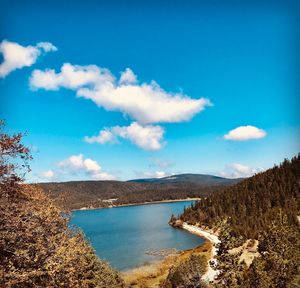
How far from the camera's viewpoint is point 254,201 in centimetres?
14450

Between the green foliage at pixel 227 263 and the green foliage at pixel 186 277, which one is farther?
the green foliage at pixel 186 277

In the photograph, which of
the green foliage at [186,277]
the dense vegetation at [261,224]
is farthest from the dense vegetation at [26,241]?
the green foliage at [186,277]

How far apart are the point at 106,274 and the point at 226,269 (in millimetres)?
12095

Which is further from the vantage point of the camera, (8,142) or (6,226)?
(8,142)

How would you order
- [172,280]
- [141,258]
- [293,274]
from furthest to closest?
[141,258]
[172,280]
[293,274]

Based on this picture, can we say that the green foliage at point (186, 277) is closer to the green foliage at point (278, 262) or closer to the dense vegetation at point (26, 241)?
the green foliage at point (278, 262)

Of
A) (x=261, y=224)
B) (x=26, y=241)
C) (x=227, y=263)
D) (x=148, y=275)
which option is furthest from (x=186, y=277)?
(x=261, y=224)

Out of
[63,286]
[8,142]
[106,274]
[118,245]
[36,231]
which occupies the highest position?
[8,142]

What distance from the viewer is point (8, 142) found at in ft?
51.3

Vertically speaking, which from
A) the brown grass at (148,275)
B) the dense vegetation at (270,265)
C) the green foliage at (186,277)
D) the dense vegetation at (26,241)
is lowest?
the brown grass at (148,275)

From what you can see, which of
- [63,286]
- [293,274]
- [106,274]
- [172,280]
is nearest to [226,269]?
[293,274]

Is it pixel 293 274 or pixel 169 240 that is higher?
pixel 293 274

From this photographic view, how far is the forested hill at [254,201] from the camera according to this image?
121062mm

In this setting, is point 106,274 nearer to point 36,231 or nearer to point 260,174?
point 36,231
